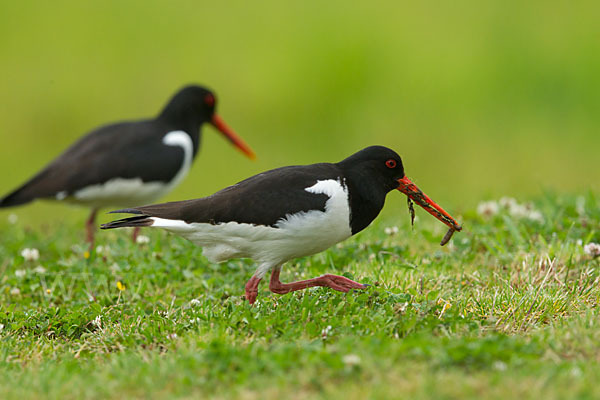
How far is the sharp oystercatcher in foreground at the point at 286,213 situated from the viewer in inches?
201

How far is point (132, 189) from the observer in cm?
872

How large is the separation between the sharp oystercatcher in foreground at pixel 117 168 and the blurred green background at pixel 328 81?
5.26 metres

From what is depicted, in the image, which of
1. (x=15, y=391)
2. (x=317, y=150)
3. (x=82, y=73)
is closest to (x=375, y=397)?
(x=15, y=391)

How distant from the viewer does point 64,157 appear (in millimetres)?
8648

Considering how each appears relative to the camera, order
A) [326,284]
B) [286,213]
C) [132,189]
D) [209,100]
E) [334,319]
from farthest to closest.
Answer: [209,100], [132,189], [326,284], [286,213], [334,319]

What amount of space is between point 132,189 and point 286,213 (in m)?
4.03

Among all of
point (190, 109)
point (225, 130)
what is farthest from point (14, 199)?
point (225, 130)

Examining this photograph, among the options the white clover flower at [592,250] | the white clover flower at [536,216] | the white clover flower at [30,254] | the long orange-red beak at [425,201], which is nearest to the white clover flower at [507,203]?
the white clover flower at [536,216]

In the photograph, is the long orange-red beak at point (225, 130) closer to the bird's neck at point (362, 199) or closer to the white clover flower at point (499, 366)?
the bird's neck at point (362, 199)

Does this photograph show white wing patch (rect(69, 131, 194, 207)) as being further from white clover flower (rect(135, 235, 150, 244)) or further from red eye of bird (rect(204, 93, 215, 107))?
white clover flower (rect(135, 235, 150, 244))

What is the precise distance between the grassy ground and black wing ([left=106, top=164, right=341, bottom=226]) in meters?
0.57

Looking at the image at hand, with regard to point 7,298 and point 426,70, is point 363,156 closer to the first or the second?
point 7,298

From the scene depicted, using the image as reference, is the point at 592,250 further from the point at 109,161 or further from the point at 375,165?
the point at 109,161

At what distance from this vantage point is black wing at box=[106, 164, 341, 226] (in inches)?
201
